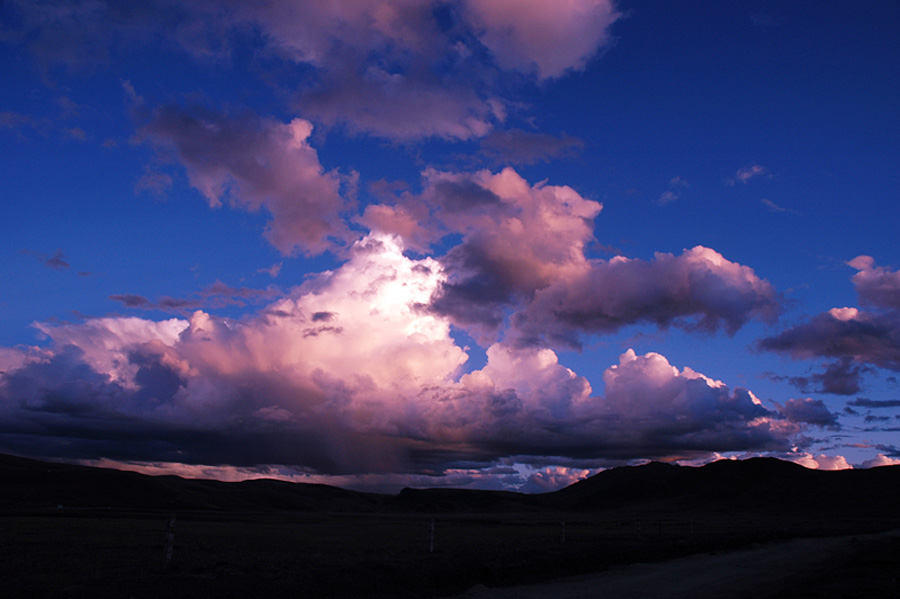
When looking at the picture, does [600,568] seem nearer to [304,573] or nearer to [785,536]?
[304,573]

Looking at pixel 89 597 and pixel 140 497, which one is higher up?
pixel 89 597

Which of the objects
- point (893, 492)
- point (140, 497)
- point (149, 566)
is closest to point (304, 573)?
point (149, 566)

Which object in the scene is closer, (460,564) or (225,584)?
(225,584)

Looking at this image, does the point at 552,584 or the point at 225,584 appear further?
the point at 552,584

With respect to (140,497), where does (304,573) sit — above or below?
above

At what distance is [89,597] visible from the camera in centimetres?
1620

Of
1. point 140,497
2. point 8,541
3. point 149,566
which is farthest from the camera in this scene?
point 140,497

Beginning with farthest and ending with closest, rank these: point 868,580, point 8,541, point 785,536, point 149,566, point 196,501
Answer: point 196,501
point 785,536
point 8,541
point 149,566
point 868,580

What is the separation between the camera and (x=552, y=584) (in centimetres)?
2266

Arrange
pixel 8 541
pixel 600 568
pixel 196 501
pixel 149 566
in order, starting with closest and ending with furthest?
pixel 149 566
pixel 600 568
pixel 8 541
pixel 196 501

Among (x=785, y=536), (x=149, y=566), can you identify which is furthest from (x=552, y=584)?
(x=785, y=536)

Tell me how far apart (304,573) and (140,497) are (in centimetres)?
16793

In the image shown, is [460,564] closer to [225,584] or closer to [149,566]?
[225,584]

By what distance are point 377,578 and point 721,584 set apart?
11.7 meters
